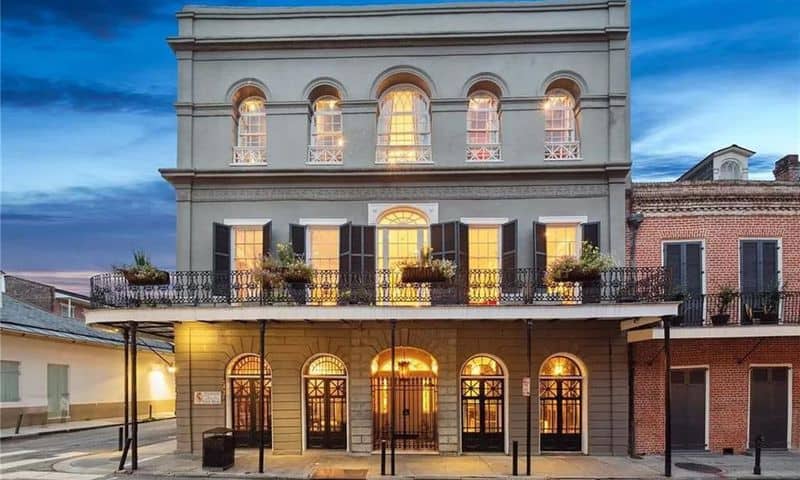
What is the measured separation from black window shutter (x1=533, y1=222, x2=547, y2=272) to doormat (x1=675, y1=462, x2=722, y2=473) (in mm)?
5557

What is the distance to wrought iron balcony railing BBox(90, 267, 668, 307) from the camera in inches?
575

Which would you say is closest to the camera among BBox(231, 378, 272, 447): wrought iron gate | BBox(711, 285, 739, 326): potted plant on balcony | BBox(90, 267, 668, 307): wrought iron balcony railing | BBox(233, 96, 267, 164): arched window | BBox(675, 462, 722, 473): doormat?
BBox(675, 462, 722, 473): doormat

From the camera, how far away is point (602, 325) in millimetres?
15625

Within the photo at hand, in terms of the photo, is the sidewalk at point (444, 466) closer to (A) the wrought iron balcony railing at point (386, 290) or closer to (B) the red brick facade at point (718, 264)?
(B) the red brick facade at point (718, 264)

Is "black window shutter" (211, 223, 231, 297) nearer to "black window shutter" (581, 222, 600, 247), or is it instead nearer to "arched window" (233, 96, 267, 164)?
"arched window" (233, 96, 267, 164)

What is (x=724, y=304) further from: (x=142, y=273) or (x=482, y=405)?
(x=142, y=273)

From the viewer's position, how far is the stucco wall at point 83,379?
2250 centimetres

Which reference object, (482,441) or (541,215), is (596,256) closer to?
(541,215)

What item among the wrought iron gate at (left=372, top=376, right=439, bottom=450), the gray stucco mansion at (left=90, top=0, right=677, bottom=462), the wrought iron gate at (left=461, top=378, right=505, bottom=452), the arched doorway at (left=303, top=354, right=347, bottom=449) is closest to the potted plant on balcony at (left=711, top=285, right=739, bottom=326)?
the gray stucco mansion at (left=90, top=0, right=677, bottom=462)

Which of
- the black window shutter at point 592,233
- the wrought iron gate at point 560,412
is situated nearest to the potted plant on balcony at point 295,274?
the wrought iron gate at point 560,412

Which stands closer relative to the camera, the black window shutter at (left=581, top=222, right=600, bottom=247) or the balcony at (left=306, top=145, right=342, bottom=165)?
the black window shutter at (left=581, top=222, right=600, bottom=247)

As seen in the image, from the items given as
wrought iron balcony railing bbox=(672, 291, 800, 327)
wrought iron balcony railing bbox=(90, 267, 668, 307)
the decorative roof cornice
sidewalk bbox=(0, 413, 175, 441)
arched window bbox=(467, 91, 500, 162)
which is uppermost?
arched window bbox=(467, 91, 500, 162)

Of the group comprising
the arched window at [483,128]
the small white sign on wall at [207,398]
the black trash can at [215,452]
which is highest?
the arched window at [483,128]

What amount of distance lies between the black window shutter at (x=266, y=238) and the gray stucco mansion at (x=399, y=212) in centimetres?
8
